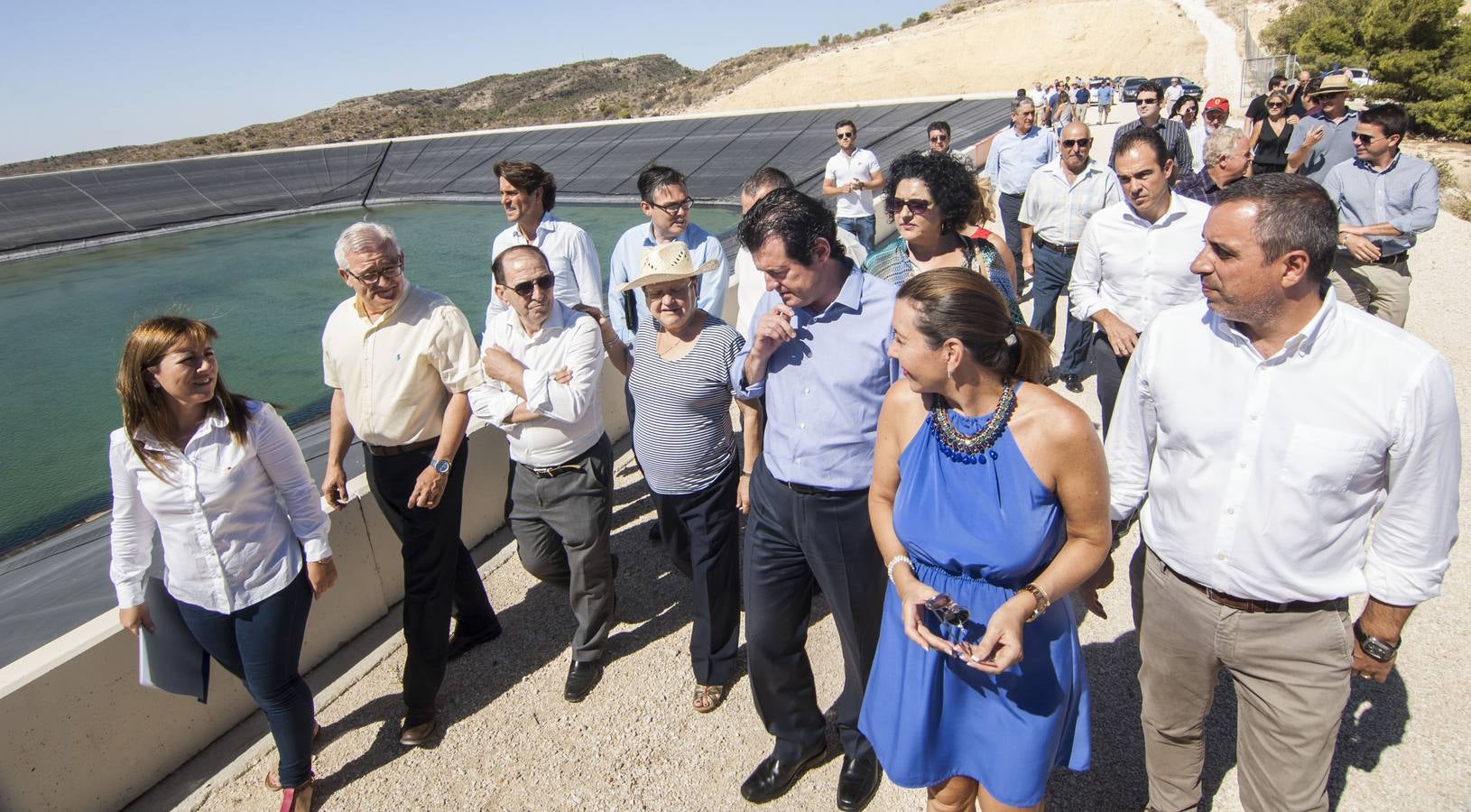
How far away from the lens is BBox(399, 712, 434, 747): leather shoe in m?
3.25

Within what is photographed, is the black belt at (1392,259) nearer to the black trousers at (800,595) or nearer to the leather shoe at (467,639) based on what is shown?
the black trousers at (800,595)

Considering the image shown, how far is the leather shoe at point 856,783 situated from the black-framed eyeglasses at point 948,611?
1120mm

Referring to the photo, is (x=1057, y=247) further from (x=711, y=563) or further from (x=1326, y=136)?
(x=711, y=563)

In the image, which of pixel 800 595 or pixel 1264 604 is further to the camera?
pixel 800 595

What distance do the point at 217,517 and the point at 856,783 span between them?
2.33 m

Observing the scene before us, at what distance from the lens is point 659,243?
4.55 m

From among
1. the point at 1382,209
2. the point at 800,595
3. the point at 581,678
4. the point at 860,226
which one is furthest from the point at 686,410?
the point at 860,226

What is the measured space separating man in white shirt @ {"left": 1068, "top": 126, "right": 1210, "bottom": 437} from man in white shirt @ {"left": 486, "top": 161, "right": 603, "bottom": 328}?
255 centimetres

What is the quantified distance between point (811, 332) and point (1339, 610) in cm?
162

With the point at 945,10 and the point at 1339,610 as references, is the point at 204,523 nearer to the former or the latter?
the point at 1339,610

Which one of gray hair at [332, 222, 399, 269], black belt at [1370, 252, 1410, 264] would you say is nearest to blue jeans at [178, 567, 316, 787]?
gray hair at [332, 222, 399, 269]

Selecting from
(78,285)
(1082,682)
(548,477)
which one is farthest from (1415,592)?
(78,285)

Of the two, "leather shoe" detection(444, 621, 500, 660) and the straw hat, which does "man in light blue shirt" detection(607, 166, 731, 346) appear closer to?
the straw hat

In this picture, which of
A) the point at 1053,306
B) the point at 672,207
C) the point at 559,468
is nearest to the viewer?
the point at 559,468
